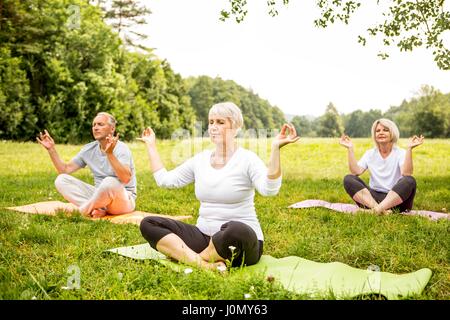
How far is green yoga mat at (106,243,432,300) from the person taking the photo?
289 centimetres

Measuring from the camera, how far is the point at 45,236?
4.26 metres

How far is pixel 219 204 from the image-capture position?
3605 millimetres

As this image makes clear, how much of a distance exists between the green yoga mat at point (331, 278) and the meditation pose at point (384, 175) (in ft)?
7.76

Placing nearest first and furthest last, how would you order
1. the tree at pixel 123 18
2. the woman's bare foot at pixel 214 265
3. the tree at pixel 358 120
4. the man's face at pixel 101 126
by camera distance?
the woman's bare foot at pixel 214 265, the man's face at pixel 101 126, the tree at pixel 123 18, the tree at pixel 358 120

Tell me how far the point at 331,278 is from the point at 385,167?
3.20m

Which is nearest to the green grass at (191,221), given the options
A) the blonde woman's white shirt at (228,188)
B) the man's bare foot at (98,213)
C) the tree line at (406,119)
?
the man's bare foot at (98,213)

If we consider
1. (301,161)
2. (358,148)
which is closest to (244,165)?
(301,161)

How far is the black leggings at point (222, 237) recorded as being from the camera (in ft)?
10.9

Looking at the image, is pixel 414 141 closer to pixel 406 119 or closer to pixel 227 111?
pixel 227 111

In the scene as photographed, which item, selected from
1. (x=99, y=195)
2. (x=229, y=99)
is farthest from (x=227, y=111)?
(x=229, y=99)

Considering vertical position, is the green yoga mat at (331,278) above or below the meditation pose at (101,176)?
below

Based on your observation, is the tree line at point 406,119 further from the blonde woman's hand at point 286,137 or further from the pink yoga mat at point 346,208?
the blonde woman's hand at point 286,137

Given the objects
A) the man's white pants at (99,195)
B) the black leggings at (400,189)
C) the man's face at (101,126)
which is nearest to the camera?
the man's face at (101,126)
